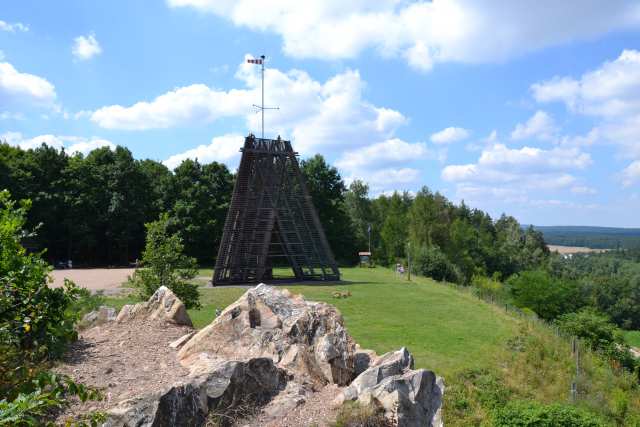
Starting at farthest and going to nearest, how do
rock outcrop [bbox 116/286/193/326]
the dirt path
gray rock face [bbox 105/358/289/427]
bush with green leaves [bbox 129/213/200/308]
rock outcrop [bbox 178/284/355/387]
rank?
1. the dirt path
2. bush with green leaves [bbox 129/213/200/308]
3. rock outcrop [bbox 116/286/193/326]
4. rock outcrop [bbox 178/284/355/387]
5. gray rock face [bbox 105/358/289/427]

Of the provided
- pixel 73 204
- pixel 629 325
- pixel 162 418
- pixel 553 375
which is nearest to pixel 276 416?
pixel 162 418

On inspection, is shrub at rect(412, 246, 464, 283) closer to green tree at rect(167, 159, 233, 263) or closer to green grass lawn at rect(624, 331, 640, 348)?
green tree at rect(167, 159, 233, 263)

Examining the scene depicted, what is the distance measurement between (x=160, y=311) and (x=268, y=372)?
385 cm

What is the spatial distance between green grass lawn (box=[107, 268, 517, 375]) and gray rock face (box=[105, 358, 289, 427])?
21.3ft

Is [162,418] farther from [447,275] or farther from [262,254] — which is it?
[447,275]

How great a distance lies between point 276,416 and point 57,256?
41.7 m

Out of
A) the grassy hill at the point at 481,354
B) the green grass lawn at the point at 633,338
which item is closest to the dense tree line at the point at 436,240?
the green grass lawn at the point at 633,338

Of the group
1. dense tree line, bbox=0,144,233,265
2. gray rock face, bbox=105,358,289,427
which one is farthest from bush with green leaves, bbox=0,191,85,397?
dense tree line, bbox=0,144,233,265

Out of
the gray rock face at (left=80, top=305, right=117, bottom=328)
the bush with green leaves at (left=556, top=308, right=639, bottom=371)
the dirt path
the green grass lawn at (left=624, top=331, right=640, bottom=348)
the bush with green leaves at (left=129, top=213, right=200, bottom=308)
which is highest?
the bush with green leaves at (left=129, top=213, right=200, bottom=308)

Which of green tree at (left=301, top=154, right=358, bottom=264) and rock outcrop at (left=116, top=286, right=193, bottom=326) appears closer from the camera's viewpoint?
rock outcrop at (left=116, top=286, right=193, bottom=326)

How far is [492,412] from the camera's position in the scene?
1223cm

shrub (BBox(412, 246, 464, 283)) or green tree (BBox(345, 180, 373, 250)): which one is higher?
green tree (BBox(345, 180, 373, 250))

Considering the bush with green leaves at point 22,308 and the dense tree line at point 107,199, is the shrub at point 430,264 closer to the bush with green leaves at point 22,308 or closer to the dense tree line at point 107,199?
the dense tree line at point 107,199

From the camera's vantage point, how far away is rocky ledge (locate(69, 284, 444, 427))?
6664 millimetres
